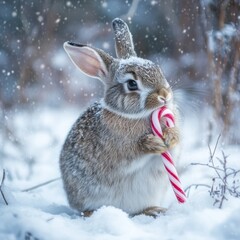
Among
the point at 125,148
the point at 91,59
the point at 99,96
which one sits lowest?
the point at 99,96

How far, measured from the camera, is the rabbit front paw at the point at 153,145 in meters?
3.49

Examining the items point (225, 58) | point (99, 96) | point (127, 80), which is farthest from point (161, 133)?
point (99, 96)

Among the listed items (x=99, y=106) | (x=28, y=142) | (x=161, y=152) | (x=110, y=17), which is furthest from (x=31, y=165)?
(x=110, y=17)

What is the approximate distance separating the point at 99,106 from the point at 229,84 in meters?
1.61

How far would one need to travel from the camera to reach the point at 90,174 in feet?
12.0

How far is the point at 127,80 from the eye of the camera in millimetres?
3598

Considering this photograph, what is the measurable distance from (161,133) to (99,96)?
2546 millimetres

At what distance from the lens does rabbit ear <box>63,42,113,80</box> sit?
385 cm

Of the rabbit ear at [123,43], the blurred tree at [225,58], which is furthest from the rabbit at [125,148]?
the blurred tree at [225,58]

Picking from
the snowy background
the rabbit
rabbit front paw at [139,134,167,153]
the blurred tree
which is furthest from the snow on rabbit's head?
the blurred tree

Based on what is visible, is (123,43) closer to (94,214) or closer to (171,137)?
(171,137)

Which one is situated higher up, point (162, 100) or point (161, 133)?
point (162, 100)

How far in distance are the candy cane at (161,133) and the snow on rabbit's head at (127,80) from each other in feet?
0.15

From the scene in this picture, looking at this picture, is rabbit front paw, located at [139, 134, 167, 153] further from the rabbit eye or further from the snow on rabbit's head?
the rabbit eye
